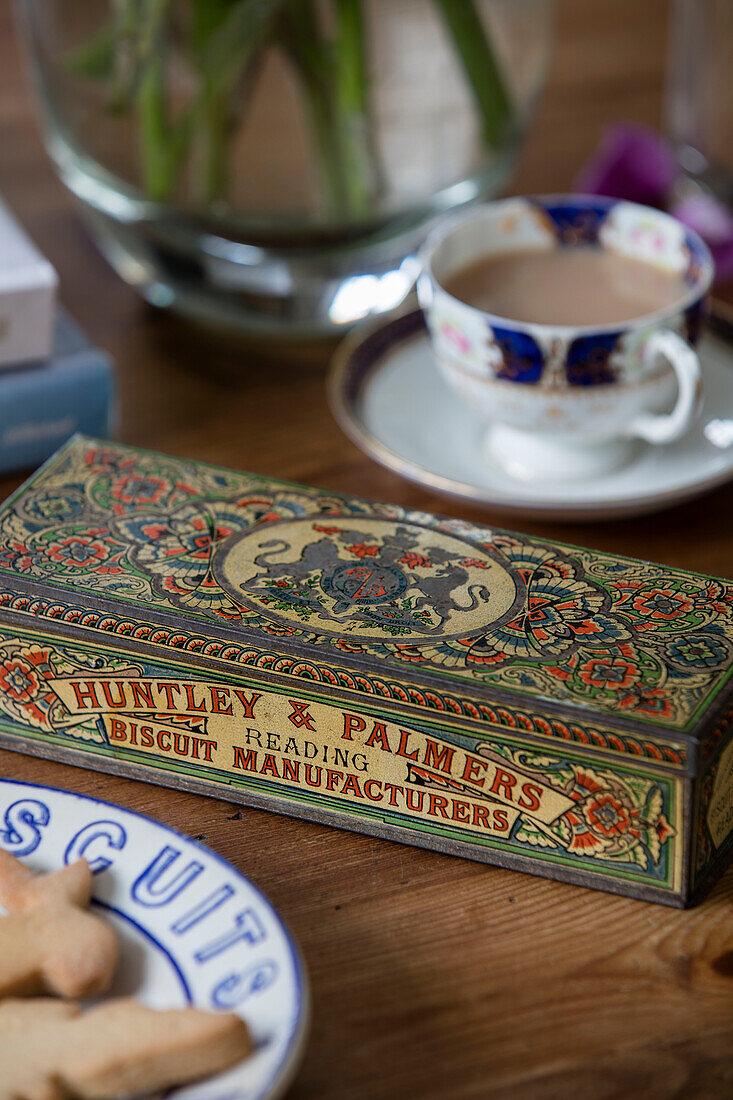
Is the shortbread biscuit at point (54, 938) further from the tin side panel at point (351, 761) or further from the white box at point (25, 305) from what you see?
the white box at point (25, 305)

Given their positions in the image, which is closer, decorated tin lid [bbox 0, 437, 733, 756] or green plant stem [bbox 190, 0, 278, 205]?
decorated tin lid [bbox 0, 437, 733, 756]

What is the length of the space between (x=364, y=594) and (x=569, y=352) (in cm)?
16

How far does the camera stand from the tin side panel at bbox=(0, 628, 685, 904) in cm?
40

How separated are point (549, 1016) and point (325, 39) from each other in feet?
1.57

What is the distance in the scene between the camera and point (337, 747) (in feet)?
1.40

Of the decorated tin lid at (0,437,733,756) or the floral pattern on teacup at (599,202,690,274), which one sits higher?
the floral pattern on teacup at (599,202,690,274)

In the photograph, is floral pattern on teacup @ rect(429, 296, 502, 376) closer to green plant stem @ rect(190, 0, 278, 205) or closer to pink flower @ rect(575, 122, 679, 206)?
green plant stem @ rect(190, 0, 278, 205)

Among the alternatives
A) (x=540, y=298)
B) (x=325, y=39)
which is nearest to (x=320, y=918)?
(x=540, y=298)

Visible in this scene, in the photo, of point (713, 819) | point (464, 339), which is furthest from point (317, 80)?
point (713, 819)

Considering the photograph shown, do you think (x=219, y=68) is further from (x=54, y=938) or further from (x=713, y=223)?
(x=54, y=938)

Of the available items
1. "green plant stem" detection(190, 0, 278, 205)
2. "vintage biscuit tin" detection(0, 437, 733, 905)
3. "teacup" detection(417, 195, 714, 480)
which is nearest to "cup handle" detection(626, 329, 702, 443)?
"teacup" detection(417, 195, 714, 480)

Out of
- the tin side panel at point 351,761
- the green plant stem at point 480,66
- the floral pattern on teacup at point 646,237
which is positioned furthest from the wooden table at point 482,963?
the green plant stem at point 480,66

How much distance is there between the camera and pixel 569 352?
1.75 feet

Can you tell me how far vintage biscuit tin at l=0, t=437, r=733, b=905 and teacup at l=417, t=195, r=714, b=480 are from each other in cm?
9
